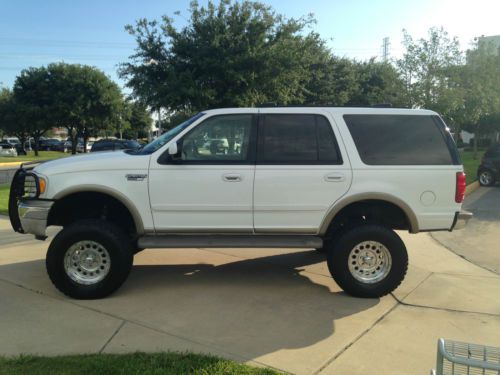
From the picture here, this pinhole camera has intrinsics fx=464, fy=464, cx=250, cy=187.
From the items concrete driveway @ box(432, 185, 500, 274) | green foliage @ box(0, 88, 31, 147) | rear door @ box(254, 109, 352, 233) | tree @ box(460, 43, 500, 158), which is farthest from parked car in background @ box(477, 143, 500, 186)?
green foliage @ box(0, 88, 31, 147)

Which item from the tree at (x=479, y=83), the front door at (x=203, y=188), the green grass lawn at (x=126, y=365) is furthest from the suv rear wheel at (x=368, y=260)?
the tree at (x=479, y=83)

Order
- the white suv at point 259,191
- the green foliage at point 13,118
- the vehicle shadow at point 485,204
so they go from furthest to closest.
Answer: the green foliage at point 13,118
the vehicle shadow at point 485,204
the white suv at point 259,191

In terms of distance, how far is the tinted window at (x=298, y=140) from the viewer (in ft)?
16.4

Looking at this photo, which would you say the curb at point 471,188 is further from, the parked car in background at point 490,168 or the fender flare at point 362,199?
the fender flare at point 362,199

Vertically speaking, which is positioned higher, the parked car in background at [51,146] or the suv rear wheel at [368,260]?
the parked car in background at [51,146]

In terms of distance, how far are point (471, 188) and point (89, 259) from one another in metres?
13.4

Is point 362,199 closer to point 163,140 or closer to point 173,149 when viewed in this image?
point 173,149

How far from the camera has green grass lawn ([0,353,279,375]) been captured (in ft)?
10.8

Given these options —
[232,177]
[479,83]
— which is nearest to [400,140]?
[232,177]

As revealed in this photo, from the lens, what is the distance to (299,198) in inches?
193

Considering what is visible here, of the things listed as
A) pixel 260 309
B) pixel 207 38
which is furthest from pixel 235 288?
pixel 207 38

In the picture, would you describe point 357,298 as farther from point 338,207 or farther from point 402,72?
point 402,72

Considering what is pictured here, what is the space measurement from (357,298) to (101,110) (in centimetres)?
3988

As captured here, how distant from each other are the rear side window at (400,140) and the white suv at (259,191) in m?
0.01
